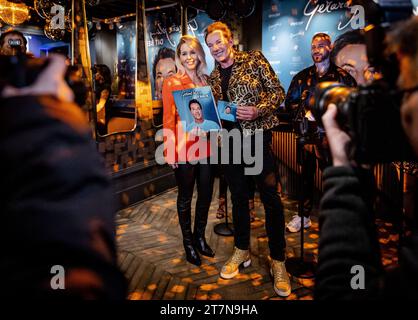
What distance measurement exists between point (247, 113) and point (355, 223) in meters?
1.63

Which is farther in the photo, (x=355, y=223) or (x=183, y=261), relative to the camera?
(x=183, y=261)

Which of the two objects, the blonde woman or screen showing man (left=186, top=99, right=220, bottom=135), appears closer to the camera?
screen showing man (left=186, top=99, right=220, bottom=135)

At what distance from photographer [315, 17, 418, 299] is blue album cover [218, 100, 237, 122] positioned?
161cm

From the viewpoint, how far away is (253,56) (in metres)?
2.50

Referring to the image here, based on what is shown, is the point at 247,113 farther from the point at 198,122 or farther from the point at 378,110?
the point at 378,110

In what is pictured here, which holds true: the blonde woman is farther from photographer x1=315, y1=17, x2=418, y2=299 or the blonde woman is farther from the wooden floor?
photographer x1=315, y1=17, x2=418, y2=299

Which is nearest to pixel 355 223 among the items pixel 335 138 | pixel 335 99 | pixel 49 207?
pixel 335 138

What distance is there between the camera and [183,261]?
3.01 m

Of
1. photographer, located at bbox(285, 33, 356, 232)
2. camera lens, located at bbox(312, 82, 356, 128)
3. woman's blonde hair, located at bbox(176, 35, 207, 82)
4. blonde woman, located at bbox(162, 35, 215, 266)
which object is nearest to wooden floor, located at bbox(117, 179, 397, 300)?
blonde woman, located at bbox(162, 35, 215, 266)

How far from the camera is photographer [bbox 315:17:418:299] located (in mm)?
716

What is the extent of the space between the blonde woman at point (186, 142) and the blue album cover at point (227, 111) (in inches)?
13.0

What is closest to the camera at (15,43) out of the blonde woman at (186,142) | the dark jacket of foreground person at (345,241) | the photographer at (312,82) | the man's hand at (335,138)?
Answer: the blonde woman at (186,142)
